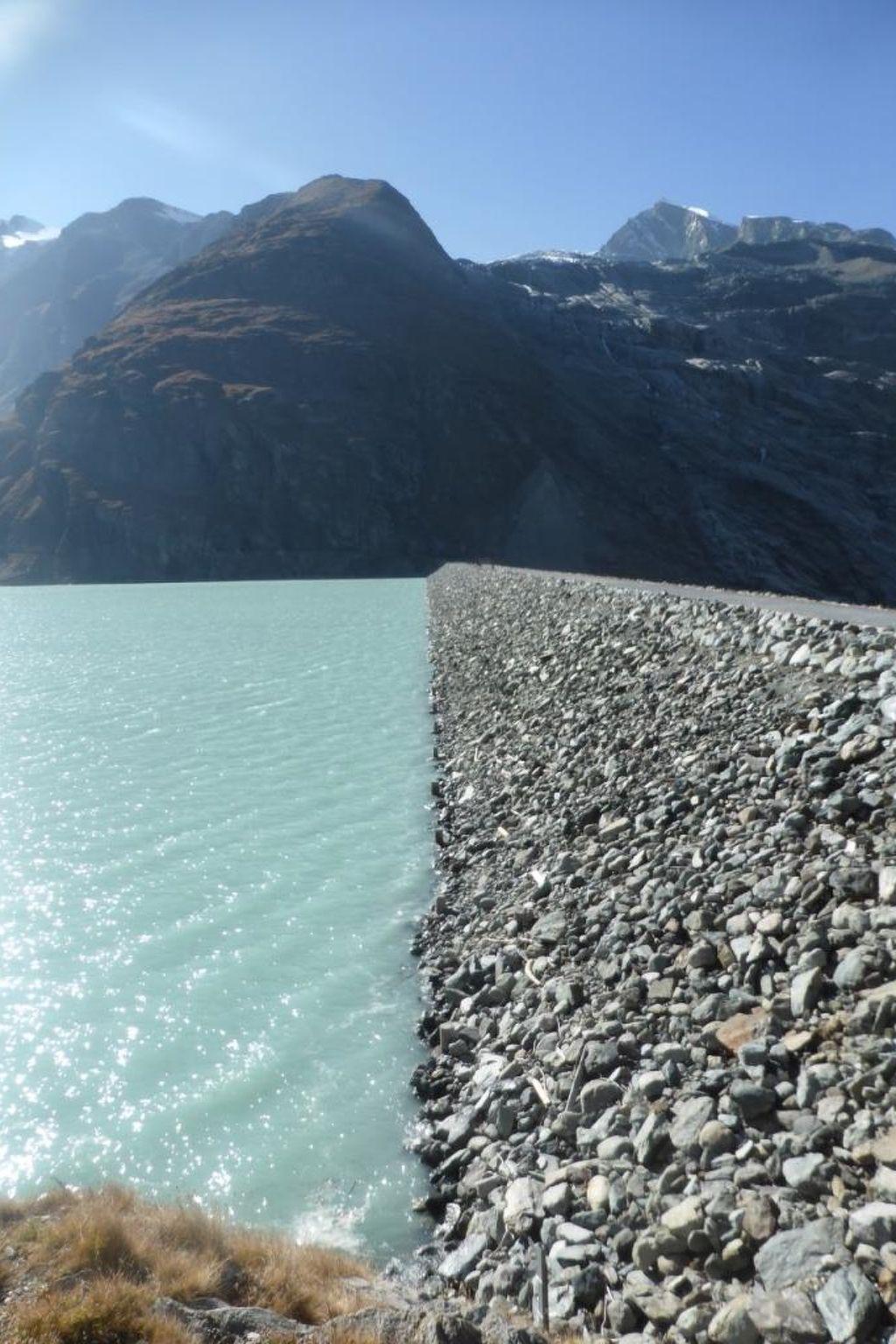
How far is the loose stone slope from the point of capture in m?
4.99

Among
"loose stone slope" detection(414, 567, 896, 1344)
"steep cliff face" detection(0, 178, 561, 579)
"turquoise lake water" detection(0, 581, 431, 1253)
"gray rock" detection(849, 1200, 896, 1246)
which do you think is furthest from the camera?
"steep cliff face" detection(0, 178, 561, 579)

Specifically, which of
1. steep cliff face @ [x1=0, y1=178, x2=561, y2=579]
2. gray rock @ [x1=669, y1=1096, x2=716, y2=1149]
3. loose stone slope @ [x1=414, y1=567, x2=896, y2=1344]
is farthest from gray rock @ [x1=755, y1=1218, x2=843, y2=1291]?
steep cliff face @ [x1=0, y1=178, x2=561, y2=579]

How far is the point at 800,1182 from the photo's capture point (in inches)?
199

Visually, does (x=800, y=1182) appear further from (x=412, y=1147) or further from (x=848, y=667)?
(x=848, y=667)

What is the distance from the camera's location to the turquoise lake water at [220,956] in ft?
25.4

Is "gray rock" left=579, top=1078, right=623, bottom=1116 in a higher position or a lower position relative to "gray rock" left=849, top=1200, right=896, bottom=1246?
lower

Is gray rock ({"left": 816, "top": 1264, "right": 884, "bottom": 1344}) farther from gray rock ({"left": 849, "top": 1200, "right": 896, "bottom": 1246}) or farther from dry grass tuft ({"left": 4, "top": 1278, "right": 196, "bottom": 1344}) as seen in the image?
dry grass tuft ({"left": 4, "top": 1278, "right": 196, "bottom": 1344})

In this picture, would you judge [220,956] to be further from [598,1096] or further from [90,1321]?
[90,1321]

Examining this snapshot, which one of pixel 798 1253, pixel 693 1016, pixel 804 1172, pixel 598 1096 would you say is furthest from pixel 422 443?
pixel 798 1253

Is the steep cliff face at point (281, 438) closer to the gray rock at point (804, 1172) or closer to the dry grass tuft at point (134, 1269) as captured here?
the dry grass tuft at point (134, 1269)

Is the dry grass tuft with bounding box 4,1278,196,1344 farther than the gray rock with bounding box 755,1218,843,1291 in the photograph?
No

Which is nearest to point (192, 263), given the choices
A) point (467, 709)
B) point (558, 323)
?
point (558, 323)

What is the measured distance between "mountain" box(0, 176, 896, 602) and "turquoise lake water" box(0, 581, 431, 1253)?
85.8m

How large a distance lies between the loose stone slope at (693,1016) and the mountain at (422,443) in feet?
299
